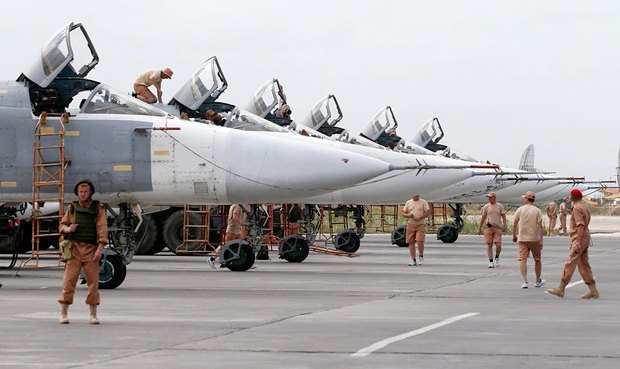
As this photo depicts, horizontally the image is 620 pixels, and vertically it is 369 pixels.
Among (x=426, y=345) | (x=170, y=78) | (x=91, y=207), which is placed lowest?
A: (x=426, y=345)

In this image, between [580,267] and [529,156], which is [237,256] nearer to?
[580,267]

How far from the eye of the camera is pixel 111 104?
20406mm

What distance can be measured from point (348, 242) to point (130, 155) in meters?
14.1

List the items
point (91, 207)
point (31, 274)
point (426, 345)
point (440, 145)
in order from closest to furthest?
point (426, 345) < point (91, 207) < point (31, 274) < point (440, 145)

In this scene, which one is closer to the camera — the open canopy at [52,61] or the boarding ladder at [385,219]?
the open canopy at [52,61]

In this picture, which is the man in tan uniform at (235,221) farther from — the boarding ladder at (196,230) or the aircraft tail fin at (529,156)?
the aircraft tail fin at (529,156)

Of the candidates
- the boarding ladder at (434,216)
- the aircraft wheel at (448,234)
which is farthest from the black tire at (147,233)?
the aircraft wheel at (448,234)

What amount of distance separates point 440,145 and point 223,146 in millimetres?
25223

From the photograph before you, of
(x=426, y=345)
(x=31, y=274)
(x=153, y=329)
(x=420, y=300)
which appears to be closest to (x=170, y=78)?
(x=31, y=274)

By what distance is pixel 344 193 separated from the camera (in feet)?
101

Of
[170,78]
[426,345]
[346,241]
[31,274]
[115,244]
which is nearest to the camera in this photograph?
[426,345]

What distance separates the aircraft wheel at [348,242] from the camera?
33375mm

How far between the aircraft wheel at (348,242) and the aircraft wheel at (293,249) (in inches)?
229

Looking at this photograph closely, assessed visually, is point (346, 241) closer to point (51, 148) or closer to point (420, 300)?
point (51, 148)
